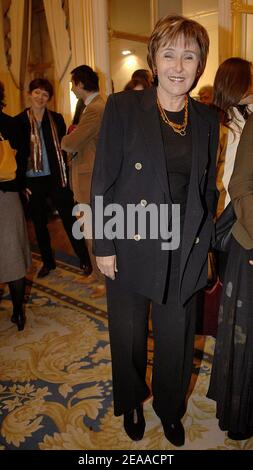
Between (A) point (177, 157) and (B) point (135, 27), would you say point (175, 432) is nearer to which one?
(A) point (177, 157)

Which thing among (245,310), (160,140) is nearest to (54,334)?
(245,310)

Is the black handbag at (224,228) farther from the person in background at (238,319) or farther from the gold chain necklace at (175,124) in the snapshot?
the gold chain necklace at (175,124)

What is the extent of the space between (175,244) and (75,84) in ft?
6.66

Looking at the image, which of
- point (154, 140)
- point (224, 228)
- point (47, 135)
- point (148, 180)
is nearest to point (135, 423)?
point (224, 228)

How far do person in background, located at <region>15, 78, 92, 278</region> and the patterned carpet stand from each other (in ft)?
2.57

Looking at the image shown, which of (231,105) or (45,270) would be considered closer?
(231,105)

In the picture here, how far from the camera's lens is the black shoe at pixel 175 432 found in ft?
5.74

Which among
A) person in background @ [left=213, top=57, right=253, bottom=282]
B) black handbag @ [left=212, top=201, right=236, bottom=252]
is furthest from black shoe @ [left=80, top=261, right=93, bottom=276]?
black handbag @ [left=212, top=201, right=236, bottom=252]

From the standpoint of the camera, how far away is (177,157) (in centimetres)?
145

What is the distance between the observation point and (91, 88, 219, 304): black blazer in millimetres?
1423

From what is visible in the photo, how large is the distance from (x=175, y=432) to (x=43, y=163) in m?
2.55

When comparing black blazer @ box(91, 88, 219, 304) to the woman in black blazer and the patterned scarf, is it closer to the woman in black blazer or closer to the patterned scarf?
the woman in black blazer
